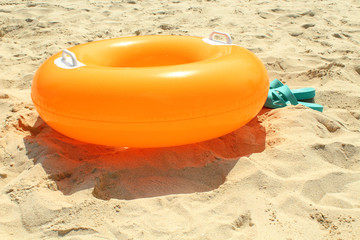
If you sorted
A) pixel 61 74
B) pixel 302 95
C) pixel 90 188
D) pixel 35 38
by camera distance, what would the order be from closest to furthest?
1. pixel 90 188
2. pixel 61 74
3. pixel 302 95
4. pixel 35 38

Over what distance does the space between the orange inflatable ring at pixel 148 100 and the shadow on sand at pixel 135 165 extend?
5.5 inches

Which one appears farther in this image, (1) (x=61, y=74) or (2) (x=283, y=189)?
(1) (x=61, y=74)

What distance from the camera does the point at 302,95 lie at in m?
3.03

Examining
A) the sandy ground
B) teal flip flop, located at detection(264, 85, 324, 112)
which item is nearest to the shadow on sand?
the sandy ground

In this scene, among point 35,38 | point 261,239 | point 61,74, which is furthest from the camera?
point 35,38

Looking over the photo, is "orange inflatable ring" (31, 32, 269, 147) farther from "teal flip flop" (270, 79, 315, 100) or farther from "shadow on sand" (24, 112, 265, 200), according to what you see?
"teal flip flop" (270, 79, 315, 100)

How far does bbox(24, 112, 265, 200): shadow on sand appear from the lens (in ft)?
6.65

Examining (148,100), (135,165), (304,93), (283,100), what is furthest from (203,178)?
(304,93)

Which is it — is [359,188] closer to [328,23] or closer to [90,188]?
[90,188]

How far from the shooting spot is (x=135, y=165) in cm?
218

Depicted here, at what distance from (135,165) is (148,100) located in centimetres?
42

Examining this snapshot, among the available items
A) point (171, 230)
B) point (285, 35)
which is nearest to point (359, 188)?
point (171, 230)

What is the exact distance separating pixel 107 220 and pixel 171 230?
31 cm

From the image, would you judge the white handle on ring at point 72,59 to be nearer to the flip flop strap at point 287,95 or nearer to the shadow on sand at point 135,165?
the shadow on sand at point 135,165
